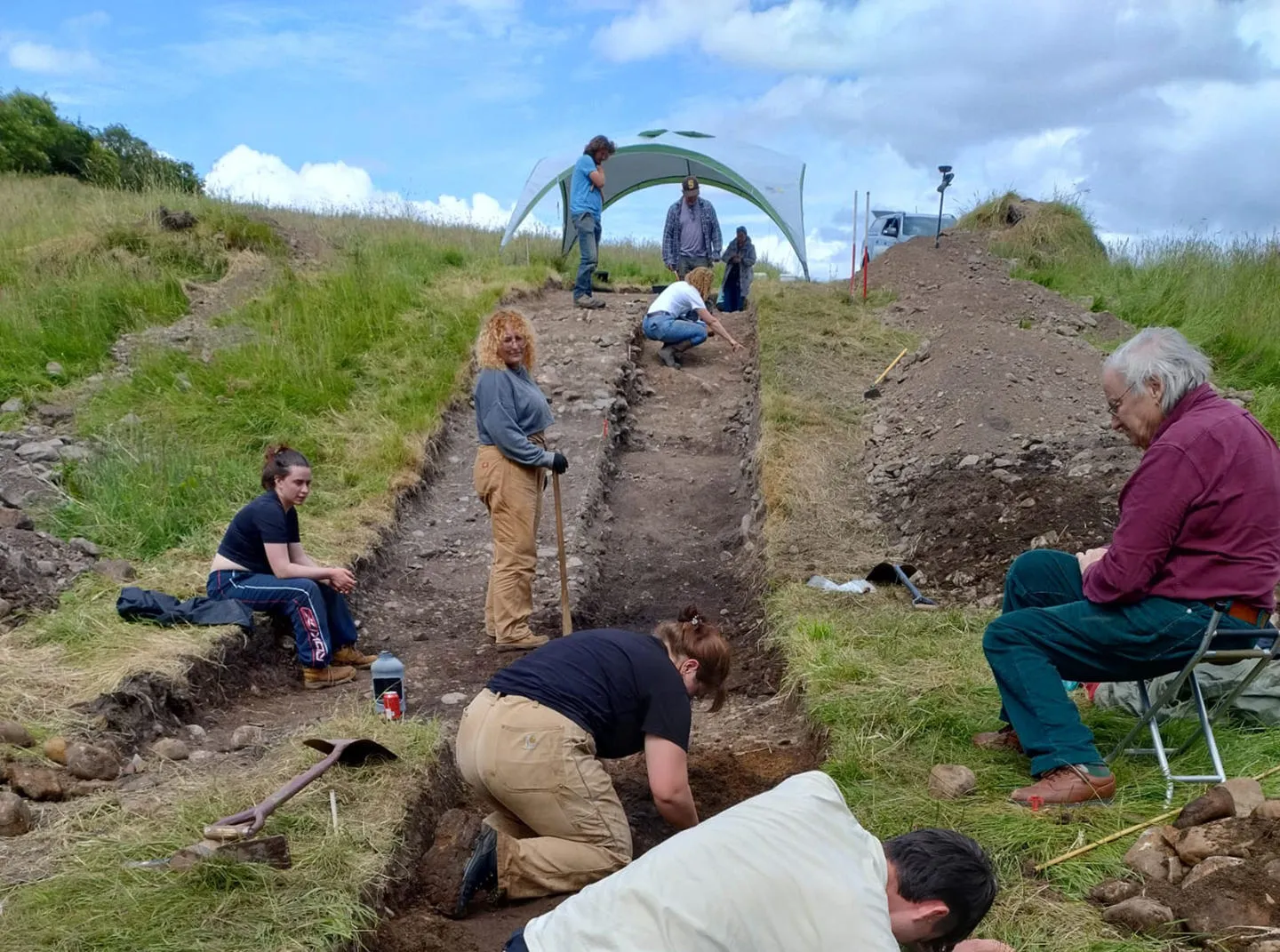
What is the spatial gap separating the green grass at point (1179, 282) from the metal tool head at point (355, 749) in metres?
6.75

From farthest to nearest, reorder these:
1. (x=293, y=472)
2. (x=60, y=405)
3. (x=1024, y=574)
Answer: (x=60, y=405) < (x=293, y=472) < (x=1024, y=574)

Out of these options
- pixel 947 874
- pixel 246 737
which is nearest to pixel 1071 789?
pixel 947 874

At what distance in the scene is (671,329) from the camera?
11422mm

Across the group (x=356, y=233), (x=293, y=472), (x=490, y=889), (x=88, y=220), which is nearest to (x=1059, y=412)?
(x=293, y=472)

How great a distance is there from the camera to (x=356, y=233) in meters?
14.8

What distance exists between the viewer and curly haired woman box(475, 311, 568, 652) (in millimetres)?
5695

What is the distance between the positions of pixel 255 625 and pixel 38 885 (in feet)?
8.72

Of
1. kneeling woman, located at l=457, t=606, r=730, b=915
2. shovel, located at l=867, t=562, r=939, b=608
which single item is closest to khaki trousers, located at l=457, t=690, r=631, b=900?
kneeling woman, located at l=457, t=606, r=730, b=915

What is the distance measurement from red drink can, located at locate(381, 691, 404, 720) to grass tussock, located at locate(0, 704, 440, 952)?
62 centimetres

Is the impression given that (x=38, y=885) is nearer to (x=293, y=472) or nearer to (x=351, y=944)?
(x=351, y=944)

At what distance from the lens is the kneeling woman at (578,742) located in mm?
3266

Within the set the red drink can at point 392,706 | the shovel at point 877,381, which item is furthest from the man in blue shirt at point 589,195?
the red drink can at point 392,706

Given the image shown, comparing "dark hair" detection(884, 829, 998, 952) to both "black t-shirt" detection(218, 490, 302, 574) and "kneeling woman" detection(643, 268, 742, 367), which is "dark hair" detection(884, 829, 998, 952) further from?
"kneeling woman" detection(643, 268, 742, 367)

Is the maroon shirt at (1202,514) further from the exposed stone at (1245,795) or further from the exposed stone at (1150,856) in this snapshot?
the exposed stone at (1150,856)
